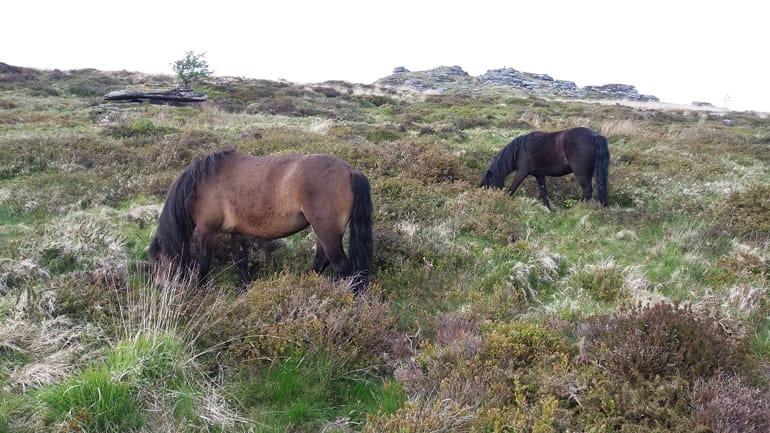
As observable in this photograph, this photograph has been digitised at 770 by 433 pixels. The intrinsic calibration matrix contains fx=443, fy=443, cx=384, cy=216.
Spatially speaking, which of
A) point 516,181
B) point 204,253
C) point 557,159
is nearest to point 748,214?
point 557,159

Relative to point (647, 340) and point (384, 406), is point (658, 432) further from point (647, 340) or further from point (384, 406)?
point (384, 406)

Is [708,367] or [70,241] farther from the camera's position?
[70,241]

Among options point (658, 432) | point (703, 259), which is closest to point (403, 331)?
point (658, 432)

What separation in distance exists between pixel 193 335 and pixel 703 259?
19.4 feet

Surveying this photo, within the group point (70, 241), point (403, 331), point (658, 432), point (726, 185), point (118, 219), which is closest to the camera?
point (658, 432)

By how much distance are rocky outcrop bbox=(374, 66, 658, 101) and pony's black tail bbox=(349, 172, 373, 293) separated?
59445 millimetres

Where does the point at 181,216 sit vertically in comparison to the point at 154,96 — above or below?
below

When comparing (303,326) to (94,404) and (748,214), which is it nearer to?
(94,404)

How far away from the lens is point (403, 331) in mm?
3986

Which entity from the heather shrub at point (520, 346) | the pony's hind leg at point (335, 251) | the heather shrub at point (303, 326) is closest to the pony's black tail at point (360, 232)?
the pony's hind leg at point (335, 251)

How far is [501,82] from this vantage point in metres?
69.9

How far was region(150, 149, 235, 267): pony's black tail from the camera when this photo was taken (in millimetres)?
4891

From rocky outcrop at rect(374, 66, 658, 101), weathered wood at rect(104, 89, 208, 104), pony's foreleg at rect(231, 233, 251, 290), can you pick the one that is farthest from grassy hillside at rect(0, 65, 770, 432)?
rocky outcrop at rect(374, 66, 658, 101)

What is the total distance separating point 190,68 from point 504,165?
27706 millimetres
